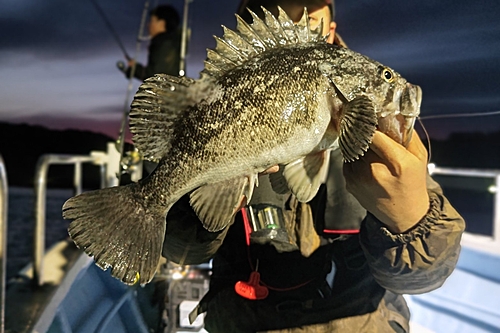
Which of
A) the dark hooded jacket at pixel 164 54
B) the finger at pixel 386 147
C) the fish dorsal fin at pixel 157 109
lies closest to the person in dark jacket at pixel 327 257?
the finger at pixel 386 147

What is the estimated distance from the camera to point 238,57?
1.25 metres

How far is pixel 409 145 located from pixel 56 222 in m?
15.2

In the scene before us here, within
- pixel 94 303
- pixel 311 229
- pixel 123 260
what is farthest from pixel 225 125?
pixel 94 303

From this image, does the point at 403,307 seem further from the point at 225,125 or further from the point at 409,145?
the point at 225,125

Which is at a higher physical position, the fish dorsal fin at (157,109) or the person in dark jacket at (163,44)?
the person in dark jacket at (163,44)

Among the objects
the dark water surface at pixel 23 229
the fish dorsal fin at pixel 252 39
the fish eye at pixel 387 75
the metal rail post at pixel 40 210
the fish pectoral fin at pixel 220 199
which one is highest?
the fish dorsal fin at pixel 252 39

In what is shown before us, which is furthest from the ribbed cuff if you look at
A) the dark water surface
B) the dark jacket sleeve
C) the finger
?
the dark water surface

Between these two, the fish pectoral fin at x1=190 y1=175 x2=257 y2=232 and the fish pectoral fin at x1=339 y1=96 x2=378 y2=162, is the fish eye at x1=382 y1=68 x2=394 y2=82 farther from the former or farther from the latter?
the fish pectoral fin at x1=190 y1=175 x2=257 y2=232

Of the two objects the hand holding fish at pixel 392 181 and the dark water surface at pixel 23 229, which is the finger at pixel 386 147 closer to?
the hand holding fish at pixel 392 181

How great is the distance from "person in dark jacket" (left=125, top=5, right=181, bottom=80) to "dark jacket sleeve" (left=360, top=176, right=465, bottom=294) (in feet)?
12.4

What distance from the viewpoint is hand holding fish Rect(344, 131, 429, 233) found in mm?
1214

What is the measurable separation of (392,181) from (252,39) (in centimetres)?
61

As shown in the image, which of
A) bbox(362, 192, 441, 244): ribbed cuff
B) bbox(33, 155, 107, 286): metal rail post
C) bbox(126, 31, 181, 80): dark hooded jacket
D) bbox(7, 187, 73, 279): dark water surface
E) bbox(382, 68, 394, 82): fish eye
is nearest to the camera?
bbox(382, 68, 394, 82): fish eye

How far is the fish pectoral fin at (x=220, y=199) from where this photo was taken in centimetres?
118
